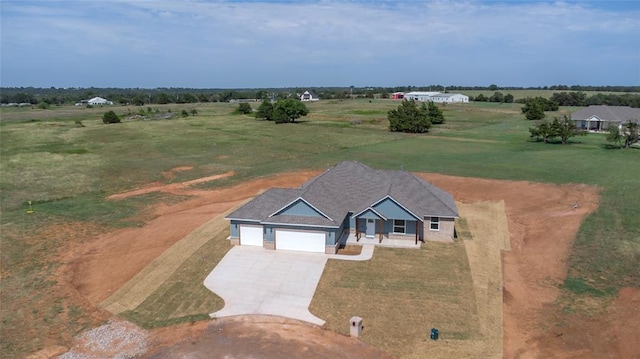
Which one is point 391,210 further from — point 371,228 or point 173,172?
point 173,172

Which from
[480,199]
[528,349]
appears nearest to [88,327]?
[528,349]

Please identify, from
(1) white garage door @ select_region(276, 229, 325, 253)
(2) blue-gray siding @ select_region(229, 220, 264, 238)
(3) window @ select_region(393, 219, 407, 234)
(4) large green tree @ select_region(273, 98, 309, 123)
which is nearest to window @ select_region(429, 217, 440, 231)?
(3) window @ select_region(393, 219, 407, 234)

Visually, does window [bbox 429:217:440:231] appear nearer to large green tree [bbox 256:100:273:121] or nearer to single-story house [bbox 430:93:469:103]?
large green tree [bbox 256:100:273:121]

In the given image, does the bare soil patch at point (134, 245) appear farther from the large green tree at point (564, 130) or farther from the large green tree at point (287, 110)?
the large green tree at point (287, 110)

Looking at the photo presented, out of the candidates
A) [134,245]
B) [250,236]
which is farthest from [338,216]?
[134,245]

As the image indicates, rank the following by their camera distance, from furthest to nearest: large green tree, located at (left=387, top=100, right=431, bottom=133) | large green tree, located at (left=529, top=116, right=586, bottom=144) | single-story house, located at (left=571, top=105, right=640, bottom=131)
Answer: large green tree, located at (left=387, top=100, right=431, bottom=133) → single-story house, located at (left=571, top=105, right=640, bottom=131) → large green tree, located at (left=529, top=116, right=586, bottom=144)

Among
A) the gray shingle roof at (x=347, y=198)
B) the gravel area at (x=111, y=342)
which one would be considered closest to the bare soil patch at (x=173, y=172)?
the gray shingle roof at (x=347, y=198)

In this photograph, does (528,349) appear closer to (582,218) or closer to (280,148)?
(582,218)
